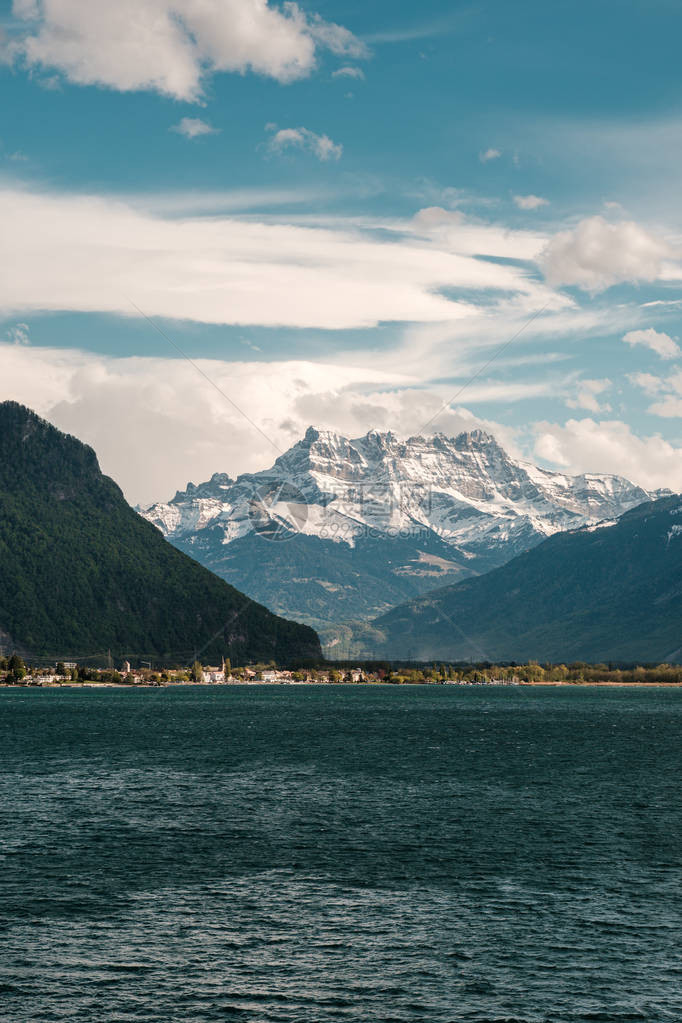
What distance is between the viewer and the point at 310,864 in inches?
3964

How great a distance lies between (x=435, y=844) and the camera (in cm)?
11106

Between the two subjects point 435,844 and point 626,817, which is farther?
point 626,817

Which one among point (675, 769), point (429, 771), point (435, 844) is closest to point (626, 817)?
point (435, 844)

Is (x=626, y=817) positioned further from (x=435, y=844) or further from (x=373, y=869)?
(x=373, y=869)

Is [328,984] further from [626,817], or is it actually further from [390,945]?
[626,817]

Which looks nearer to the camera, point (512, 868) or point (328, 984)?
point (328, 984)

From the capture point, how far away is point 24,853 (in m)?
104

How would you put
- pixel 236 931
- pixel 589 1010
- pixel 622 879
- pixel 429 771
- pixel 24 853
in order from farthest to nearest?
pixel 429 771
pixel 24 853
pixel 622 879
pixel 236 931
pixel 589 1010

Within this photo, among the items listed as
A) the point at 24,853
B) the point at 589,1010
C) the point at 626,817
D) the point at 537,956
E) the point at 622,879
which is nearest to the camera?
the point at 589,1010

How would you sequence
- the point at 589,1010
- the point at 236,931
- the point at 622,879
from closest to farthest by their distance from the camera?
the point at 589,1010 → the point at 236,931 → the point at 622,879

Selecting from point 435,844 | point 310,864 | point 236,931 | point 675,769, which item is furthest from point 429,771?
point 236,931

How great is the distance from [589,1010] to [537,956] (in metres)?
10.2

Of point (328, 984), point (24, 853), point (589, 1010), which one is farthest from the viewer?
point (24, 853)

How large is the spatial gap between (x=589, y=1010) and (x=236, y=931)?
→ 27.0 metres
